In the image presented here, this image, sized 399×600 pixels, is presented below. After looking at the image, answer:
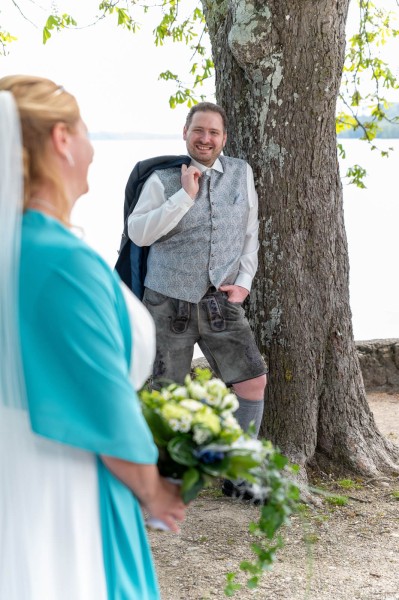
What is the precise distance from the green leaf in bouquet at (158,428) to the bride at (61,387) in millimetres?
110

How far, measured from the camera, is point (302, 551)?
414 cm

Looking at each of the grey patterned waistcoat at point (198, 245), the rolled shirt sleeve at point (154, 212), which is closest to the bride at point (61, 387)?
the rolled shirt sleeve at point (154, 212)

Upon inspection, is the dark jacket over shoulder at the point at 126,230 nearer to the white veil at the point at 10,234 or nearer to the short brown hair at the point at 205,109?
the short brown hair at the point at 205,109

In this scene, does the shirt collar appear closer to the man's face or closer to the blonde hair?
the man's face

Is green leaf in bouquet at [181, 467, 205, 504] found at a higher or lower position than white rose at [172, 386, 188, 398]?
lower

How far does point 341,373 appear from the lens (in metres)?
5.09

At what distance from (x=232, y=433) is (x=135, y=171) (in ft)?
8.59

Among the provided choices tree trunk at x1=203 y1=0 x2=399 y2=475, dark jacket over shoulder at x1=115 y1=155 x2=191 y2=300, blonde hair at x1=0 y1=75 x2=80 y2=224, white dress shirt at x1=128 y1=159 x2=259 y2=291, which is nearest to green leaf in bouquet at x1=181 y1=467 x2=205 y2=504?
blonde hair at x1=0 y1=75 x2=80 y2=224

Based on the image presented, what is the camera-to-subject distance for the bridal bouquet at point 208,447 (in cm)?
193

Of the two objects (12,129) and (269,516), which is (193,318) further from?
(12,129)

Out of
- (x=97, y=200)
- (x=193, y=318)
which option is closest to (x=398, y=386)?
(x=193, y=318)

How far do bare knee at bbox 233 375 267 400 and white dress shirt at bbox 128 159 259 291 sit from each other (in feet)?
1.54

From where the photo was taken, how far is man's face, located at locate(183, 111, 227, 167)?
426cm

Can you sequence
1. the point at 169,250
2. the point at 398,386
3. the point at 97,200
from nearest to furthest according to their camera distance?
the point at 169,250, the point at 398,386, the point at 97,200
